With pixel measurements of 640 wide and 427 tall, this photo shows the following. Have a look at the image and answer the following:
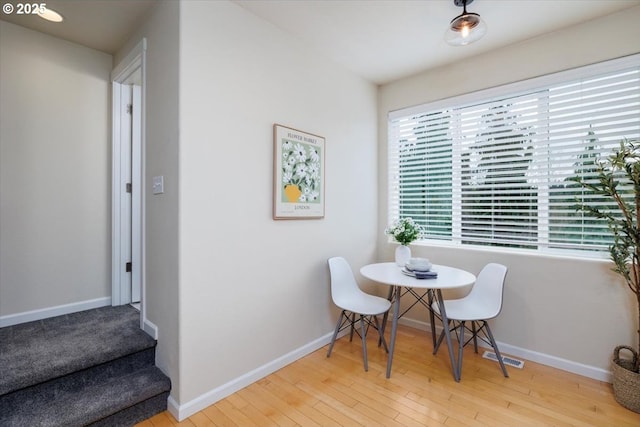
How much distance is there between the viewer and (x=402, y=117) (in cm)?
337

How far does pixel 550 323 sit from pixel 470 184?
1.33 m

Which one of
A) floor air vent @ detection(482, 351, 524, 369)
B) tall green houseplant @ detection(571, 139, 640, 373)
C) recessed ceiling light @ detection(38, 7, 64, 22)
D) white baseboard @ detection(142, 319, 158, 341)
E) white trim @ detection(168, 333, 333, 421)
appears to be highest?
recessed ceiling light @ detection(38, 7, 64, 22)

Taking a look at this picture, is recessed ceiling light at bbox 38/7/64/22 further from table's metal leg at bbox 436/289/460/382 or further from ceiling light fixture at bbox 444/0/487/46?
table's metal leg at bbox 436/289/460/382

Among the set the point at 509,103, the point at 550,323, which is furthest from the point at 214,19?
the point at 550,323

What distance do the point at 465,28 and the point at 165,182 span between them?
223cm

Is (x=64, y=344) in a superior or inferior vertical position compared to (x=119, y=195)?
inferior

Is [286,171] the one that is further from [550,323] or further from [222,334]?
[550,323]

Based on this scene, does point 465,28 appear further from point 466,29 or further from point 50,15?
point 50,15

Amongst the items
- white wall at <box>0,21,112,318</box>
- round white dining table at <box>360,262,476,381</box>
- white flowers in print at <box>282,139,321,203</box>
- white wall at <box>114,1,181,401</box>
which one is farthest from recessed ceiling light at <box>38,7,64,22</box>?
round white dining table at <box>360,262,476,381</box>

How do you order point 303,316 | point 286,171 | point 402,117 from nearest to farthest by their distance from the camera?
point 286,171
point 303,316
point 402,117

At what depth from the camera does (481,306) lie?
8.16 feet

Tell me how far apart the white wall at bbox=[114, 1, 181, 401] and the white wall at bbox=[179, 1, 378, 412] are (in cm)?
8

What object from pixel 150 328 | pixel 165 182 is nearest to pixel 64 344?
pixel 150 328

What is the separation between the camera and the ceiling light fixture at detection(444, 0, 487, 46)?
1.97 meters
